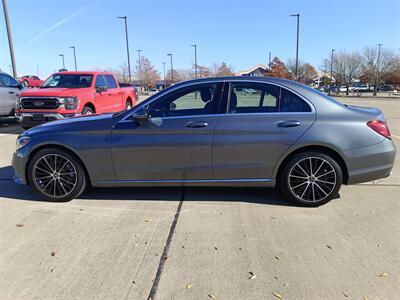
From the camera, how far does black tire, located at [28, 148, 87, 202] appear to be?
14.9ft

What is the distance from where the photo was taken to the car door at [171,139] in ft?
14.1

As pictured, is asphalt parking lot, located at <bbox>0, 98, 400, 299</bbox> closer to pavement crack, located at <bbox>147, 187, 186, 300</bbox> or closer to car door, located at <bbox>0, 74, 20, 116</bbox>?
pavement crack, located at <bbox>147, 187, 186, 300</bbox>

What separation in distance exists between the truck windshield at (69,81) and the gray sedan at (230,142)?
6024 millimetres

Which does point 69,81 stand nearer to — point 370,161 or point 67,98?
point 67,98

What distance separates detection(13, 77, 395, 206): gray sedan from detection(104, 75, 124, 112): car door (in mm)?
6637

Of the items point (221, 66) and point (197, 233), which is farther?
point (221, 66)

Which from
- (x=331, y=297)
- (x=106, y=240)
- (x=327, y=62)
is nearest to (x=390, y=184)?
(x=331, y=297)

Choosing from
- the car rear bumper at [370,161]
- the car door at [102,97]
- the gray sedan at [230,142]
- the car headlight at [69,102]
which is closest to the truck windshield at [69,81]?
the car door at [102,97]

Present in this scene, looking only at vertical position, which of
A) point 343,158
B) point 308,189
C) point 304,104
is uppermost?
point 304,104

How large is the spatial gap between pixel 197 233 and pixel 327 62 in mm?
69268

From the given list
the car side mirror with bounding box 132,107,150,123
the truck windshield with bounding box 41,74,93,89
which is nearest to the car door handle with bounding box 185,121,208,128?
the car side mirror with bounding box 132,107,150,123

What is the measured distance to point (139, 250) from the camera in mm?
3381

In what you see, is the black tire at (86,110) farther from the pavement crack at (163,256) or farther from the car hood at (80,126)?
the pavement crack at (163,256)

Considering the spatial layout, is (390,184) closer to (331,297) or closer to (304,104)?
(304,104)
